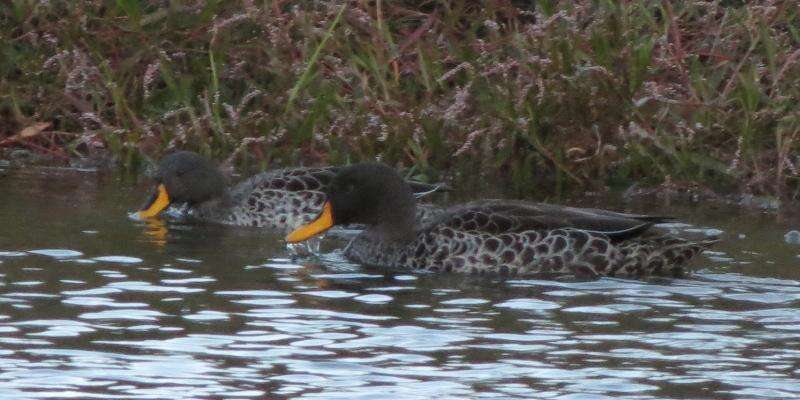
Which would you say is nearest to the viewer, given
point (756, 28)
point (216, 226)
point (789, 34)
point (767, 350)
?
point (767, 350)

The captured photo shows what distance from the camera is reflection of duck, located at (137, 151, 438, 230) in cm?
1183

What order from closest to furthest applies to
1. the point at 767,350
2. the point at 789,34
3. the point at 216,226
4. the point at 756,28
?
the point at 767,350, the point at 216,226, the point at 756,28, the point at 789,34

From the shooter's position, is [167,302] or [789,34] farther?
[789,34]

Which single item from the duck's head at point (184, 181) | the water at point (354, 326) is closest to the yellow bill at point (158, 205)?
the duck's head at point (184, 181)

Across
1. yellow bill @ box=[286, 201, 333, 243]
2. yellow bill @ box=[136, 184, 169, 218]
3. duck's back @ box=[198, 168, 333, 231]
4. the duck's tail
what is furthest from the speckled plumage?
yellow bill @ box=[136, 184, 169, 218]

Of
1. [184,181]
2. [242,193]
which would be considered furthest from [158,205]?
[242,193]

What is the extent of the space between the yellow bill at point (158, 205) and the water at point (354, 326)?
705 mm

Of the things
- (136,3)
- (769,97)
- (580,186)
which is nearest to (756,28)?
(769,97)

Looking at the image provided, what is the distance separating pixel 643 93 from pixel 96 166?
159 inches

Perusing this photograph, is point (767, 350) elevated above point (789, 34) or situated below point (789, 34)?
below

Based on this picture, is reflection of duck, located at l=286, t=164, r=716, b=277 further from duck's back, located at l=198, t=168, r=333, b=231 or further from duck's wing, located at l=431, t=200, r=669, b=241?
duck's back, located at l=198, t=168, r=333, b=231

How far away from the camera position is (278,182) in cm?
1202

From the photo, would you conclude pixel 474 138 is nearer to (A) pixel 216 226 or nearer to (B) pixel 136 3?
(A) pixel 216 226

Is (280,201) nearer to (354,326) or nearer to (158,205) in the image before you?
(158,205)
